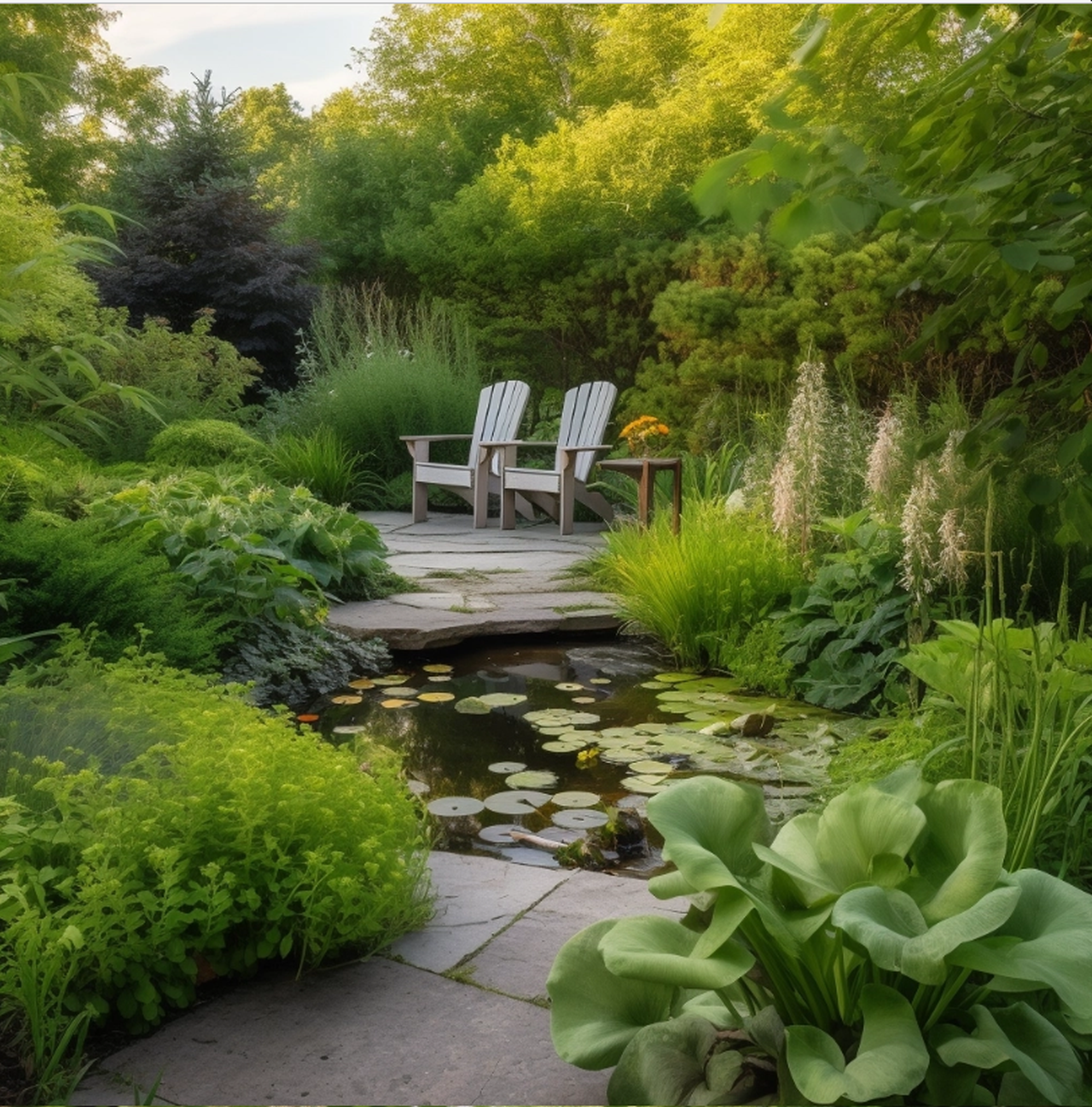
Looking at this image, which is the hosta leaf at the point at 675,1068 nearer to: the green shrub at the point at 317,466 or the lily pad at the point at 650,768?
the lily pad at the point at 650,768

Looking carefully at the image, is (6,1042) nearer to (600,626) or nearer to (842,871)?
(842,871)

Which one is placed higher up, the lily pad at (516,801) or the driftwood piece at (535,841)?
the lily pad at (516,801)

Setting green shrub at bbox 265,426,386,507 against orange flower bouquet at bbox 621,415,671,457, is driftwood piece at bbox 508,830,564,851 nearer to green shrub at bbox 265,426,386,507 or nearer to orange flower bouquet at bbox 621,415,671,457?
orange flower bouquet at bbox 621,415,671,457

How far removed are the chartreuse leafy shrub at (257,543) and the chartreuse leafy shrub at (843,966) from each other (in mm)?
2778

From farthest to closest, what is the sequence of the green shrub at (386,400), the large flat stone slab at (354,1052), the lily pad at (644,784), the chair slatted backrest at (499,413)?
1. the green shrub at (386,400)
2. the chair slatted backrest at (499,413)
3. the lily pad at (644,784)
4. the large flat stone slab at (354,1052)

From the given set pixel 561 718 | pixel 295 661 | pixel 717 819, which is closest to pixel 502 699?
pixel 561 718

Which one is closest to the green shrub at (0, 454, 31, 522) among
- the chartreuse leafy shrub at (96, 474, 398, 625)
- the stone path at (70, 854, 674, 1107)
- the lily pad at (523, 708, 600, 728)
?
the chartreuse leafy shrub at (96, 474, 398, 625)

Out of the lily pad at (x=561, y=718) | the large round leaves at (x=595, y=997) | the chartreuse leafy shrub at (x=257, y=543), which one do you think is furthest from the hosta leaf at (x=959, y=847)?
the chartreuse leafy shrub at (x=257, y=543)

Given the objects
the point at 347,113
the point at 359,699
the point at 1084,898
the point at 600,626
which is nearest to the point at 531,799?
the point at 359,699

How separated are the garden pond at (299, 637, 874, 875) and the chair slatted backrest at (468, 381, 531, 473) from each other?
4146mm

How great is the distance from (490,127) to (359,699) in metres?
12.6

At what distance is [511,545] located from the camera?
7.46 metres

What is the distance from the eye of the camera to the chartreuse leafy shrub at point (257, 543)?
432 centimetres

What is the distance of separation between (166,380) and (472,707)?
6.23m
